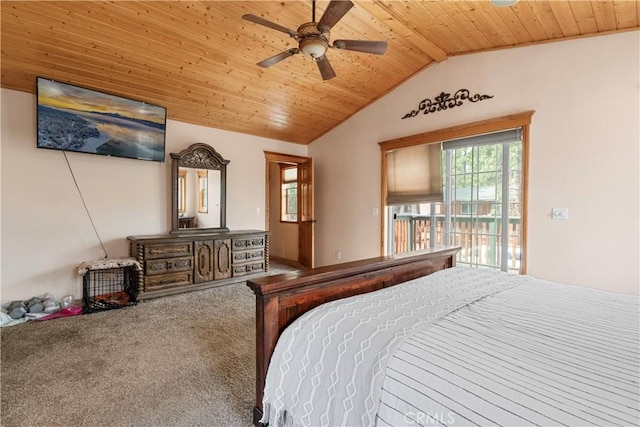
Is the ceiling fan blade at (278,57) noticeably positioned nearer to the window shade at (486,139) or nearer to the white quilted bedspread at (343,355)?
the white quilted bedspread at (343,355)

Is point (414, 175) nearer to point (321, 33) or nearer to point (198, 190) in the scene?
point (321, 33)

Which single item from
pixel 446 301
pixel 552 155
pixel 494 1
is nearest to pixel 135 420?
pixel 446 301

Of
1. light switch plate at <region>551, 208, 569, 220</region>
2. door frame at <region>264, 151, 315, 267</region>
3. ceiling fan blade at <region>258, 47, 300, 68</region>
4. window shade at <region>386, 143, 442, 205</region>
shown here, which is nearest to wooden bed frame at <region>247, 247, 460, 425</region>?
ceiling fan blade at <region>258, 47, 300, 68</region>

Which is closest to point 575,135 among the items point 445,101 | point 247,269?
point 445,101

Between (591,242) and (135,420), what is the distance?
4.21 meters

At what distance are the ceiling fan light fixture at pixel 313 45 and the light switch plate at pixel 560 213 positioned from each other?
3019 millimetres

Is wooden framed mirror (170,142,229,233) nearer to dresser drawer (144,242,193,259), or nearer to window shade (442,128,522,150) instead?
dresser drawer (144,242,193,259)

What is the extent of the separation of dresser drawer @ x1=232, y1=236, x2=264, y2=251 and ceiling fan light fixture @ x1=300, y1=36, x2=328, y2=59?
3.15m

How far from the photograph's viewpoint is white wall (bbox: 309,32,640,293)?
9.31ft

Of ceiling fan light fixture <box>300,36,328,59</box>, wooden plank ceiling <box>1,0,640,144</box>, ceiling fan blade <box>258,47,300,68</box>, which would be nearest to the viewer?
ceiling fan light fixture <box>300,36,328,59</box>

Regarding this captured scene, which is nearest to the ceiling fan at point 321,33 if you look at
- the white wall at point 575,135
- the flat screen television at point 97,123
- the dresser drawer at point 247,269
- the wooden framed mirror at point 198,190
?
the white wall at point 575,135

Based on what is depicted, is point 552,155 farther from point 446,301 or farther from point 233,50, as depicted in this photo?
point 233,50

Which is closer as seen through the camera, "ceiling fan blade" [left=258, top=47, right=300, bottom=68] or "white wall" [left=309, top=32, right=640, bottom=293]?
"ceiling fan blade" [left=258, top=47, right=300, bottom=68]

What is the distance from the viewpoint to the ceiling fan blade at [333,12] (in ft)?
6.53
